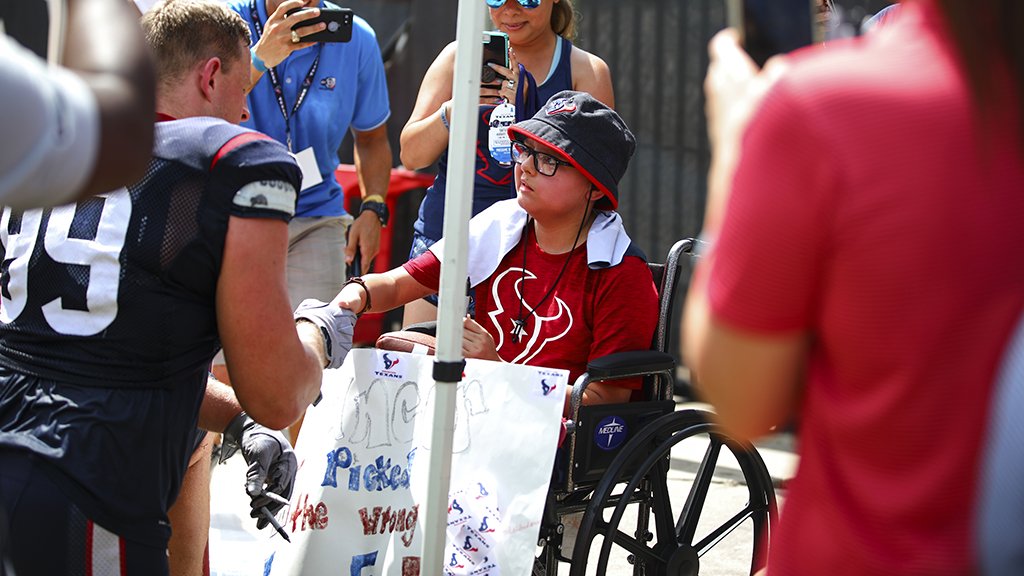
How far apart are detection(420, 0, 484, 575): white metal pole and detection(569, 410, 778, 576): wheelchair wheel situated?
1.72 feet

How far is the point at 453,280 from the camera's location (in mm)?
2262

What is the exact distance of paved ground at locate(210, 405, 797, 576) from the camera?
12.5 feet

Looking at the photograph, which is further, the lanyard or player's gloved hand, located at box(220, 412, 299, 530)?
the lanyard

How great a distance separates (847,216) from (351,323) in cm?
165

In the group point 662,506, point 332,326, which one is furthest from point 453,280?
point 662,506

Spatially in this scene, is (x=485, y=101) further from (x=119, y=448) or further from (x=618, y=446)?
(x=119, y=448)

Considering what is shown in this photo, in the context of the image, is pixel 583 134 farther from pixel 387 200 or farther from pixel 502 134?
pixel 387 200

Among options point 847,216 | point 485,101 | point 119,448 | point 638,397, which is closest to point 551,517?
point 638,397

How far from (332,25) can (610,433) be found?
181 centimetres

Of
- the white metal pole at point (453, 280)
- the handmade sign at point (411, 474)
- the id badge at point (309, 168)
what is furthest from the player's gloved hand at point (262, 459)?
the id badge at point (309, 168)

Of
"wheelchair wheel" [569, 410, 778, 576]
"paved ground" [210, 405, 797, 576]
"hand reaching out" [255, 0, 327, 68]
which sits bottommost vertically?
"paved ground" [210, 405, 797, 576]

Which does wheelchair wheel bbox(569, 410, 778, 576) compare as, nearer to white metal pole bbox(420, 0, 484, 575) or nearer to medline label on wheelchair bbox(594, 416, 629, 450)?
medline label on wheelchair bbox(594, 416, 629, 450)

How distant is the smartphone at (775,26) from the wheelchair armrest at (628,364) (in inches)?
59.8

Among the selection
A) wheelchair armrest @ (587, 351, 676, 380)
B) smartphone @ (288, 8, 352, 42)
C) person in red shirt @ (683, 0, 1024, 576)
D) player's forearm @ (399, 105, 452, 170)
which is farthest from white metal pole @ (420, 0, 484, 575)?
smartphone @ (288, 8, 352, 42)
